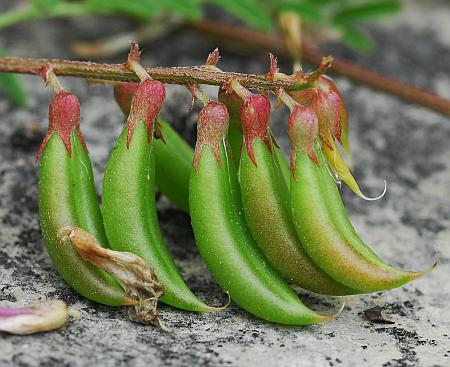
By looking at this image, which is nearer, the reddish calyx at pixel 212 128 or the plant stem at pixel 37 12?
the reddish calyx at pixel 212 128

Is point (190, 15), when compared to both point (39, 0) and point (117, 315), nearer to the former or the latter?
point (39, 0)

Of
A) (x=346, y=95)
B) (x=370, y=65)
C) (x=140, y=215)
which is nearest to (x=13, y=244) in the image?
(x=140, y=215)

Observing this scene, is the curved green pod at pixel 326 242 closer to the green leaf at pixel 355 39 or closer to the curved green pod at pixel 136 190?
the curved green pod at pixel 136 190

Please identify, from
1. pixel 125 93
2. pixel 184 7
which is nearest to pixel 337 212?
pixel 125 93

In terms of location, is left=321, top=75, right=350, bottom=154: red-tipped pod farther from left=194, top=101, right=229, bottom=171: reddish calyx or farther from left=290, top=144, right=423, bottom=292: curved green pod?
left=194, top=101, right=229, bottom=171: reddish calyx

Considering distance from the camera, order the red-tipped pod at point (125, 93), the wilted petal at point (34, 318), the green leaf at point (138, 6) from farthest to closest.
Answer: the green leaf at point (138, 6), the red-tipped pod at point (125, 93), the wilted petal at point (34, 318)

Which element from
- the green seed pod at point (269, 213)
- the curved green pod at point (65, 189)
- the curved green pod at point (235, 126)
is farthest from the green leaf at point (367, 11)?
the curved green pod at point (65, 189)

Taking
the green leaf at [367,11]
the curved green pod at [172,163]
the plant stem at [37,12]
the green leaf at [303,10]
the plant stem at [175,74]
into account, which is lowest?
the curved green pod at [172,163]
